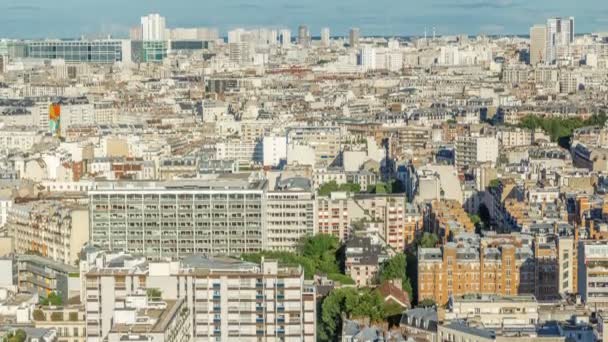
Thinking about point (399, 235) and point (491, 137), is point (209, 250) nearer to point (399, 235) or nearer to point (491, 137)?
point (399, 235)

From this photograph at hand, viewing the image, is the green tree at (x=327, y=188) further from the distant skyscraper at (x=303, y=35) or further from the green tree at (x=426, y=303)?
the distant skyscraper at (x=303, y=35)

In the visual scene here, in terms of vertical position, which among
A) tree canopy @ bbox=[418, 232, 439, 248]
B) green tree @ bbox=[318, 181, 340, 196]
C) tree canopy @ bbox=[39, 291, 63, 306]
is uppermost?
green tree @ bbox=[318, 181, 340, 196]

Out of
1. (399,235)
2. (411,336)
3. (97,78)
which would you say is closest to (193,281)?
(411,336)

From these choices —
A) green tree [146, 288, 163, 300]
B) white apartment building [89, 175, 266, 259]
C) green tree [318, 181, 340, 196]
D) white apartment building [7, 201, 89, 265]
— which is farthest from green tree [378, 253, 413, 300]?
green tree [318, 181, 340, 196]

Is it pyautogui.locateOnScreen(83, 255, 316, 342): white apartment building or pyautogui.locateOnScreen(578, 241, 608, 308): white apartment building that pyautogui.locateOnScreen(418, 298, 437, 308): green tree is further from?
pyautogui.locateOnScreen(83, 255, 316, 342): white apartment building

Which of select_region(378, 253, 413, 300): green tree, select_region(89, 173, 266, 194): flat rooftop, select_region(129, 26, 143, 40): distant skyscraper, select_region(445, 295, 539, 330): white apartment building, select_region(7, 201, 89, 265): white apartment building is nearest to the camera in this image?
select_region(445, 295, 539, 330): white apartment building

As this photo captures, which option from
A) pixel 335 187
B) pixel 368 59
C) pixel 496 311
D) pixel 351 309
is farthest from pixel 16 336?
pixel 368 59

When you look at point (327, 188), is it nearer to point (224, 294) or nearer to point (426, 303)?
point (426, 303)
